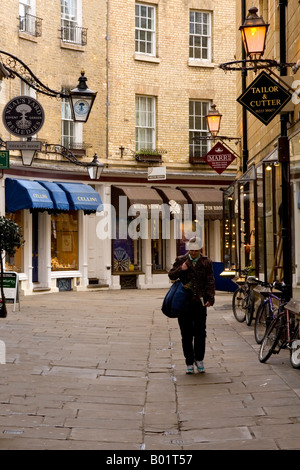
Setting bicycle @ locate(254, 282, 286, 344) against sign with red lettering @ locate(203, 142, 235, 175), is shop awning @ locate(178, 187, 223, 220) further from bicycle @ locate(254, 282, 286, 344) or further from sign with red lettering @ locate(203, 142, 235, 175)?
bicycle @ locate(254, 282, 286, 344)

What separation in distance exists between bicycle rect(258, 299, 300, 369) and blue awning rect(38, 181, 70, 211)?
50.7ft

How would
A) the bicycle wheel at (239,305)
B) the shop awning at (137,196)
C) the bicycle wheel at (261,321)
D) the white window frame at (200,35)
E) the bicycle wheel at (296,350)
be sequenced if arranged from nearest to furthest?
the bicycle wheel at (296,350)
the bicycle wheel at (261,321)
the bicycle wheel at (239,305)
the shop awning at (137,196)
the white window frame at (200,35)

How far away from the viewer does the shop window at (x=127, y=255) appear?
29.1 metres

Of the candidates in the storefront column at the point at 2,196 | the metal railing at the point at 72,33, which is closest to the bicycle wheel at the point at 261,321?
the storefront column at the point at 2,196

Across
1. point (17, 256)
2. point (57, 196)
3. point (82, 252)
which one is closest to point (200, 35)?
point (57, 196)

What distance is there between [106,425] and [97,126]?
21.5 meters

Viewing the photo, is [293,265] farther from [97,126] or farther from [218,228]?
[218,228]

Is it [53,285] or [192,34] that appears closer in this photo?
[53,285]

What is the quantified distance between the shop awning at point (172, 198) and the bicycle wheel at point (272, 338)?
18.4 metres

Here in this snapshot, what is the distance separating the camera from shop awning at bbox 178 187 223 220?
96.1ft

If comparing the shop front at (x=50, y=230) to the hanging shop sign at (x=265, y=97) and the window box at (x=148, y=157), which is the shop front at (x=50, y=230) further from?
the hanging shop sign at (x=265, y=97)

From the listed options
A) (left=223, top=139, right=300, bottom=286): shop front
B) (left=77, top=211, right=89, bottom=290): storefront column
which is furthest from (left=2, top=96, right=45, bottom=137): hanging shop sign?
(left=77, top=211, right=89, bottom=290): storefront column

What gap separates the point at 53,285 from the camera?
26734 mm
